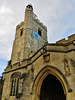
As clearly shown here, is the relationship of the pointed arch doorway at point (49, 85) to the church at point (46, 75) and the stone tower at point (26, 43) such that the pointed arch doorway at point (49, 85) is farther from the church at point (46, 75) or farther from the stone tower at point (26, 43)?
the stone tower at point (26, 43)

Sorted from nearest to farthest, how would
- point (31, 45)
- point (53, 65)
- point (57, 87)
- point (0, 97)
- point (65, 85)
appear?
point (65, 85) < point (53, 65) < point (57, 87) < point (0, 97) < point (31, 45)

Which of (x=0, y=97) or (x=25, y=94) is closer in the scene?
(x=25, y=94)

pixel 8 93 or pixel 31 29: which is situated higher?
pixel 31 29

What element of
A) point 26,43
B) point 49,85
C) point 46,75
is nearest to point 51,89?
point 49,85

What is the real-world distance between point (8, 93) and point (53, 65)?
6.91 meters

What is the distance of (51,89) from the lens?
34.8ft

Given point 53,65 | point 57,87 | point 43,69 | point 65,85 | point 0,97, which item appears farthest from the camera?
point 0,97

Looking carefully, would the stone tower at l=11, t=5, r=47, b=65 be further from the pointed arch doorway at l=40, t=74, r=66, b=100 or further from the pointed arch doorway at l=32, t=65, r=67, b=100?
the pointed arch doorway at l=32, t=65, r=67, b=100

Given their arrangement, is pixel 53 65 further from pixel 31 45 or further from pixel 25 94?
pixel 31 45

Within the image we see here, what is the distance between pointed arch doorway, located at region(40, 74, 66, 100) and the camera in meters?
9.88

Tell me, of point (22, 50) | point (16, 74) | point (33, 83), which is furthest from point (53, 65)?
point (22, 50)

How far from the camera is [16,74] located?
1147cm

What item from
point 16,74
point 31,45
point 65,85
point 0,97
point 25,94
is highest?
point 31,45

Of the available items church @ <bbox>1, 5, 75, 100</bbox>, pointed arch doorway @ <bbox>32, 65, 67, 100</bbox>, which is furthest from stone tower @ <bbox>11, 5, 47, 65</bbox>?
pointed arch doorway @ <bbox>32, 65, 67, 100</bbox>
